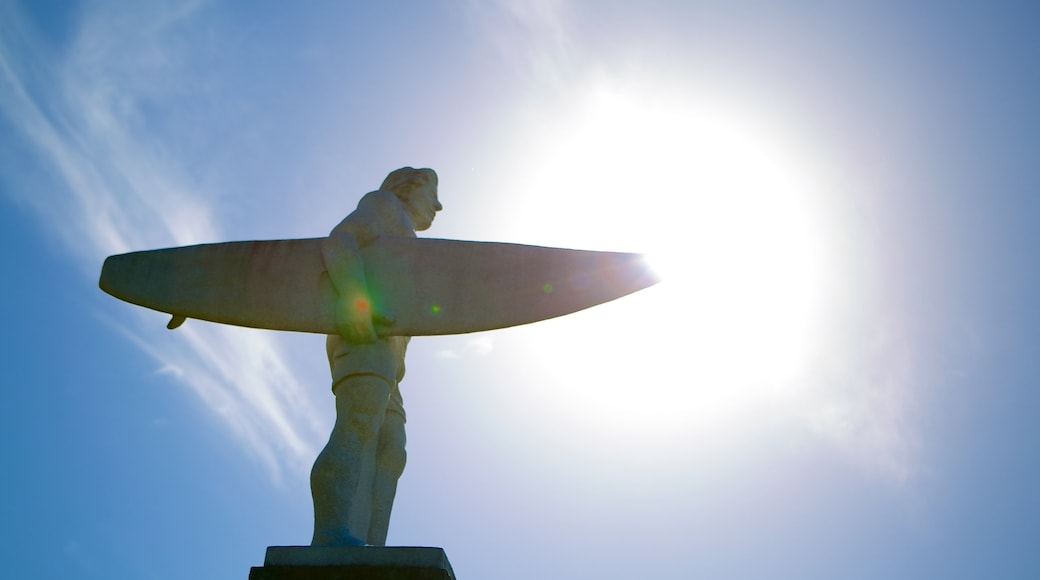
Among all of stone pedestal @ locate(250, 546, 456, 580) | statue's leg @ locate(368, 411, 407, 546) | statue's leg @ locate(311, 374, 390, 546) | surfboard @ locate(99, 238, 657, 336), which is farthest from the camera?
surfboard @ locate(99, 238, 657, 336)

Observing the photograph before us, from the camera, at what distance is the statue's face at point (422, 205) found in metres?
6.81

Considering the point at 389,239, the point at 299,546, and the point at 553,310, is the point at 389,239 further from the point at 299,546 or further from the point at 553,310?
the point at 299,546

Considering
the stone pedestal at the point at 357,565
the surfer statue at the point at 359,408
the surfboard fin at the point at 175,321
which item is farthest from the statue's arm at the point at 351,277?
the stone pedestal at the point at 357,565

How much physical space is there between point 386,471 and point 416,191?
210 centimetres

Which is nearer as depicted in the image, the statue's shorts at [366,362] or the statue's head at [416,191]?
the statue's shorts at [366,362]

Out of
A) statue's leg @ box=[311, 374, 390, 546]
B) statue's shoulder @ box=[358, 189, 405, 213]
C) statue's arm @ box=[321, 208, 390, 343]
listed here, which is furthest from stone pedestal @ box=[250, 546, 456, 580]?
statue's shoulder @ box=[358, 189, 405, 213]

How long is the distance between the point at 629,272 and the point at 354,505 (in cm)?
218

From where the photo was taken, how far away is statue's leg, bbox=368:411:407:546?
18.4 ft

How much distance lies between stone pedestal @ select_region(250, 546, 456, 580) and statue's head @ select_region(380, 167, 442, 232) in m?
2.76

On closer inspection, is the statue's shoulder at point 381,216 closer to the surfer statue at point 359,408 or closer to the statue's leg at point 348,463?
the surfer statue at point 359,408

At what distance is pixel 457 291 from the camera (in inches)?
237

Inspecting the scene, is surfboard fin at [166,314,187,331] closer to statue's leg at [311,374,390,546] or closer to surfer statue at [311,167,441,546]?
surfer statue at [311,167,441,546]

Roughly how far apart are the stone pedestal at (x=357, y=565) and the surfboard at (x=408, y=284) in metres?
1.52

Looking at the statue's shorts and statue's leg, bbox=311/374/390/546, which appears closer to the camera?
statue's leg, bbox=311/374/390/546
